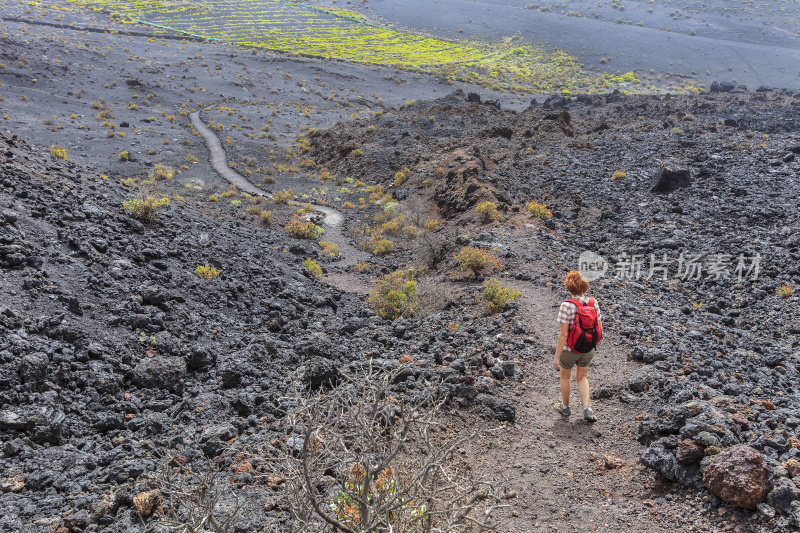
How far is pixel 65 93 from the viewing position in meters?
37.2

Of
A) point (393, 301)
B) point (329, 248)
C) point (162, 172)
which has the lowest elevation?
point (162, 172)

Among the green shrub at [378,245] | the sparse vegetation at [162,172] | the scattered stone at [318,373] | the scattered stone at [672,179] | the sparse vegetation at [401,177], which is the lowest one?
the sparse vegetation at [162,172]

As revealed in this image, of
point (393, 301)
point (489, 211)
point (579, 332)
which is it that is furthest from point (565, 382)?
point (489, 211)

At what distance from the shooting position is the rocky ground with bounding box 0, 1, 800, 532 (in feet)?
15.3

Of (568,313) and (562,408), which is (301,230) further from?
(568,313)

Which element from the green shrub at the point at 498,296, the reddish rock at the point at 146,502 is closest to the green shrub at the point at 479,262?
the green shrub at the point at 498,296

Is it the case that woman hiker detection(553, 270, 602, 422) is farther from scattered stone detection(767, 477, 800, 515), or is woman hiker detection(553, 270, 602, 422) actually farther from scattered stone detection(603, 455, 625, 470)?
scattered stone detection(767, 477, 800, 515)

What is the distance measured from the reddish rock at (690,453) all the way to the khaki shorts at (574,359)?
1.31 m

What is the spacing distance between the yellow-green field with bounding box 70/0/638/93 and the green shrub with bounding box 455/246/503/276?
4933 centimetres

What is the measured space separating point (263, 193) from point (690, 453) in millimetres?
22153

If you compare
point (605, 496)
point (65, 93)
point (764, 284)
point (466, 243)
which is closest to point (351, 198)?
point (466, 243)

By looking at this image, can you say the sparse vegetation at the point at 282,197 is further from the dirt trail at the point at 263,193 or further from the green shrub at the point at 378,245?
the green shrub at the point at 378,245

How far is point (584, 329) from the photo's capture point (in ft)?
18.2

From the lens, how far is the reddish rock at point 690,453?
4.54 meters
